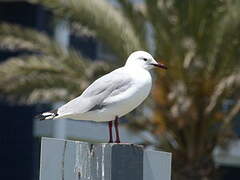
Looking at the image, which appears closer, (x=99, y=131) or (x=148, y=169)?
(x=148, y=169)

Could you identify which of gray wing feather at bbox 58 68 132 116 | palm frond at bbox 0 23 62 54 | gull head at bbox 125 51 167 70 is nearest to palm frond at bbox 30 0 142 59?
palm frond at bbox 0 23 62 54

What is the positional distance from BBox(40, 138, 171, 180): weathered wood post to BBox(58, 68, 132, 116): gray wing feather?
2.45ft

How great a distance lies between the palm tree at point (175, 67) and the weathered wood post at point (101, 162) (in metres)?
6.40

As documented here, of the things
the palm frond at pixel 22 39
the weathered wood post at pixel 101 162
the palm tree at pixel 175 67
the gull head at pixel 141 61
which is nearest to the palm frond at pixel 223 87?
the palm tree at pixel 175 67

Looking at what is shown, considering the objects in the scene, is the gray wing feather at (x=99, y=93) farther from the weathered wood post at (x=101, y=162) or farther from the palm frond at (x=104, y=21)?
the palm frond at (x=104, y=21)

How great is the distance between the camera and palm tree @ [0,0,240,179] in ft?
36.5

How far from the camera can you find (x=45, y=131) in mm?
17906

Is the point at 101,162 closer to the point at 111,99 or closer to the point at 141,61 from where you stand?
the point at 111,99

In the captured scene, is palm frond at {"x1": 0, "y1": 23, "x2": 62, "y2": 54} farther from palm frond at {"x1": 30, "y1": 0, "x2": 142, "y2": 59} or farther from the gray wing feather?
the gray wing feather

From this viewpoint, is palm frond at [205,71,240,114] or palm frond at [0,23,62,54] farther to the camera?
palm frond at [0,23,62,54]

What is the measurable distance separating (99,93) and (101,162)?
3.54 feet

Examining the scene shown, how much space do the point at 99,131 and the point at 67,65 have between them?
20.3ft

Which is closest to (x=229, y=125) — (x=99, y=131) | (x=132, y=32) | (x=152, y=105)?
(x=152, y=105)

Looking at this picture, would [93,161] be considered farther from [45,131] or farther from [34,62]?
[45,131]
